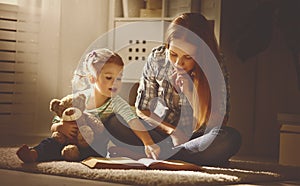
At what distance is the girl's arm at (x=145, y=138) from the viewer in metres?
1.89

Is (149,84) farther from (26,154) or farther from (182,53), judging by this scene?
(26,154)

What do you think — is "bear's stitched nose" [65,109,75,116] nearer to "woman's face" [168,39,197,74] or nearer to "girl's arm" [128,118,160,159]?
"girl's arm" [128,118,160,159]

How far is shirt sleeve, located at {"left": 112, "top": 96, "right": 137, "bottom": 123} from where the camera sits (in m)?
1.93

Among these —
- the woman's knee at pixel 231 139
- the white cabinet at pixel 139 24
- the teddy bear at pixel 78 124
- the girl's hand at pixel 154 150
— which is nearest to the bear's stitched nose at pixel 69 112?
the teddy bear at pixel 78 124

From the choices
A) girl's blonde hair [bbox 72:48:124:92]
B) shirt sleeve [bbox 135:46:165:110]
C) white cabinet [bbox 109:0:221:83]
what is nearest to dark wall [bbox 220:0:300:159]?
white cabinet [bbox 109:0:221:83]

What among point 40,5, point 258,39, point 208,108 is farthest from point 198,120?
point 40,5

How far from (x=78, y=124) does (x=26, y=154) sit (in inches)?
7.0

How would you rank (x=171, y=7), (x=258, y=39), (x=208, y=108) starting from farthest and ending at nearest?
1. (x=171, y=7)
2. (x=258, y=39)
3. (x=208, y=108)

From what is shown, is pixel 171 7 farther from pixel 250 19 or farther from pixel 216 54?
pixel 216 54

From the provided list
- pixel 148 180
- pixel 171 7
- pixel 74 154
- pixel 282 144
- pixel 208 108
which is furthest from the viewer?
pixel 171 7

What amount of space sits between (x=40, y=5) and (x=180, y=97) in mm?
1083

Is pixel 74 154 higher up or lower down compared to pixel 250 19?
lower down

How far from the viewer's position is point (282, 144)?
7.62 ft

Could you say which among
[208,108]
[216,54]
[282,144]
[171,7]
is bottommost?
[282,144]
